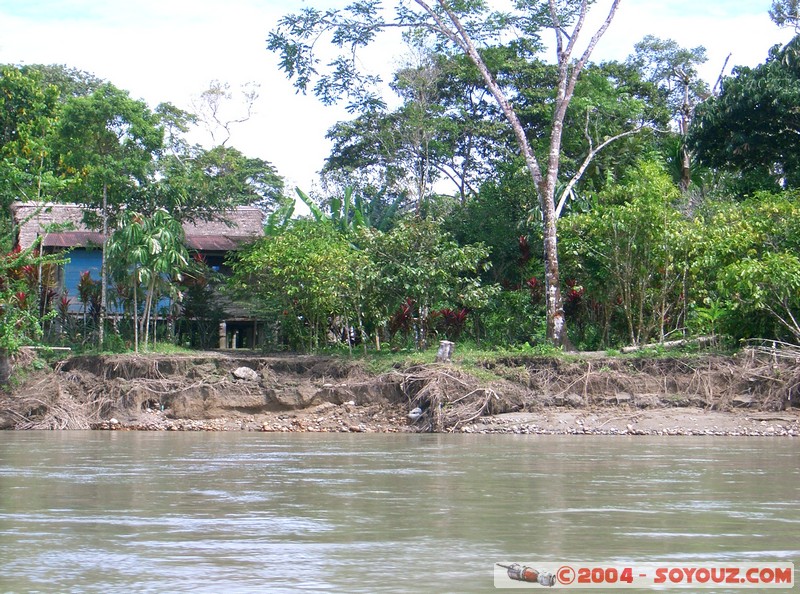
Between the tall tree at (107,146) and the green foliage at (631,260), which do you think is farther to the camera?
the tall tree at (107,146)

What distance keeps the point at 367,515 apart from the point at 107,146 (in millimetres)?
17215

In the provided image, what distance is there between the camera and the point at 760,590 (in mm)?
4887

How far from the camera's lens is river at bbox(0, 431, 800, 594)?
5.26 m

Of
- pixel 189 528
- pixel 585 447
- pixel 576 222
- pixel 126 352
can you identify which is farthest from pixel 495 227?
pixel 189 528

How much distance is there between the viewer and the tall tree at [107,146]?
21.5m

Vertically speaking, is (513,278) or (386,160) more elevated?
(386,160)

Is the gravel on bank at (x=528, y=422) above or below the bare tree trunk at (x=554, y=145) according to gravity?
below

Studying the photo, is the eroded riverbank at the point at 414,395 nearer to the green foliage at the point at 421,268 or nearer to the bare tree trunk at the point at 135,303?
the bare tree trunk at the point at 135,303

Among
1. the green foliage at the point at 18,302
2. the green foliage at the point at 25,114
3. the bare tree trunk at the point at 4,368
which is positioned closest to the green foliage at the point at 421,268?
the green foliage at the point at 18,302

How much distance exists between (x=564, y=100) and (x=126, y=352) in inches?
434

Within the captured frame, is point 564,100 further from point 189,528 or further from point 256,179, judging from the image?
point 256,179

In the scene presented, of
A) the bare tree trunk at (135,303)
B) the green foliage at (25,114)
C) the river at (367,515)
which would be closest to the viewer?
the river at (367,515)

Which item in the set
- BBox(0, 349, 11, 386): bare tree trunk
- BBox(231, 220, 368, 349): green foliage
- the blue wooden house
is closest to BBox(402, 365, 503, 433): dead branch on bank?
BBox(231, 220, 368, 349): green foliage

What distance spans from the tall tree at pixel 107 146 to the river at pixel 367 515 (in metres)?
10.1
